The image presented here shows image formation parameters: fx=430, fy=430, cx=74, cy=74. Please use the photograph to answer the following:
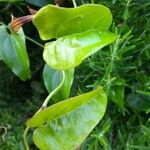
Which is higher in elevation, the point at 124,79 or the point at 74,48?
the point at 74,48

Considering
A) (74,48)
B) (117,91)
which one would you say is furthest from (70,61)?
(117,91)

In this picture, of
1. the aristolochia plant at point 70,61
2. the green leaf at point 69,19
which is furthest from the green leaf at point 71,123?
the green leaf at point 69,19

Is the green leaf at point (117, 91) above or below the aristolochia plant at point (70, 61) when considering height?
below

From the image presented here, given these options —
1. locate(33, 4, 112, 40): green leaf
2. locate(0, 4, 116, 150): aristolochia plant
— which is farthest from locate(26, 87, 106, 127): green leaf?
locate(33, 4, 112, 40): green leaf

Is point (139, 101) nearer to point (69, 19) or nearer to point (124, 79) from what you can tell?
point (124, 79)

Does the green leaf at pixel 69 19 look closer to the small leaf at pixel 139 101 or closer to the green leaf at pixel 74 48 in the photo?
the green leaf at pixel 74 48

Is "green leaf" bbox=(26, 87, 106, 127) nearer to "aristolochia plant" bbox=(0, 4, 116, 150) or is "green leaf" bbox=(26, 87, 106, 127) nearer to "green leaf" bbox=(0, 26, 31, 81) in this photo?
"aristolochia plant" bbox=(0, 4, 116, 150)
